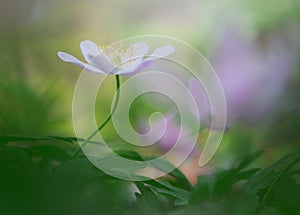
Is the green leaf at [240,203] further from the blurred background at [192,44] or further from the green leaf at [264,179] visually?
the blurred background at [192,44]

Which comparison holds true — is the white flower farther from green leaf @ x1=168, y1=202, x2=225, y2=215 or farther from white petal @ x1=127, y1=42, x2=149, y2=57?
green leaf @ x1=168, y1=202, x2=225, y2=215

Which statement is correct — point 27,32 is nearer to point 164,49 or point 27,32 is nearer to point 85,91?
point 85,91

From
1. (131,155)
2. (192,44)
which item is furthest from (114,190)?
(192,44)

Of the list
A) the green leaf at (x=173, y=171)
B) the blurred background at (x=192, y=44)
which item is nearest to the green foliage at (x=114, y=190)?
the green leaf at (x=173, y=171)

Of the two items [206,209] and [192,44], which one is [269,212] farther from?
[192,44]

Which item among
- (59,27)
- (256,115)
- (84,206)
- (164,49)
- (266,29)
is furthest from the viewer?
(59,27)

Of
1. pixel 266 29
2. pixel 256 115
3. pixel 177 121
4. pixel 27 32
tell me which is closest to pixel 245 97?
pixel 256 115
